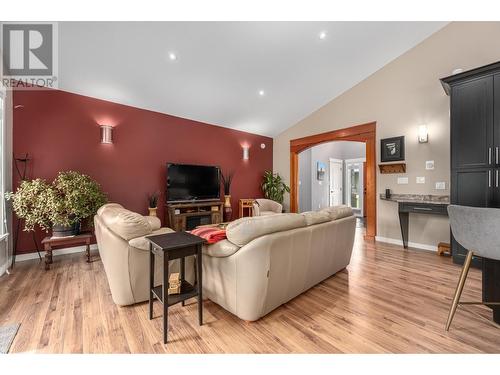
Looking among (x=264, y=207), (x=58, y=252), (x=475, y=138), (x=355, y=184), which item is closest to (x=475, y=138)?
(x=475, y=138)

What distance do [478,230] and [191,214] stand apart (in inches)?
162

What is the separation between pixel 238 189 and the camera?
5980mm

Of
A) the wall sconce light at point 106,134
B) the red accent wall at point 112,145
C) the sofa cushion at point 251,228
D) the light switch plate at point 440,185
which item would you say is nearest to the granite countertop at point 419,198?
the light switch plate at point 440,185

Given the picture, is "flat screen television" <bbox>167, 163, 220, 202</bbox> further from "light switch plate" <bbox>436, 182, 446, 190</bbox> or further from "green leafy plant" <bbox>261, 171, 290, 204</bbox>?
"light switch plate" <bbox>436, 182, 446, 190</bbox>

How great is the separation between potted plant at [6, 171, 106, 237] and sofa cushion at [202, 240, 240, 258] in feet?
8.10

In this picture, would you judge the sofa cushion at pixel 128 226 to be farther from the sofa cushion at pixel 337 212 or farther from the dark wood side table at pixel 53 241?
the sofa cushion at pixel 337 212

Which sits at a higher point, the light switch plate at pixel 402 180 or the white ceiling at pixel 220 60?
the white ceiling at pixel 220 60

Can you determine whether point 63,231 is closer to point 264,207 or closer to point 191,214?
point 191,214

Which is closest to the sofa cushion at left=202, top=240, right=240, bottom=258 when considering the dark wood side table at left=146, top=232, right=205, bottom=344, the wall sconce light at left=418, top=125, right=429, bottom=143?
the dark wood side table at left=146, top=232, right=205, bottom=344

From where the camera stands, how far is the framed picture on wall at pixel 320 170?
7.68 meters

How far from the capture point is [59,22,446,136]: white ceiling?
301 cm

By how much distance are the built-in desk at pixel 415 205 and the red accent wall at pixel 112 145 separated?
12.3 ft
